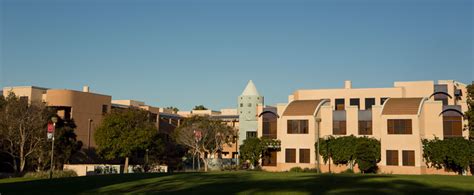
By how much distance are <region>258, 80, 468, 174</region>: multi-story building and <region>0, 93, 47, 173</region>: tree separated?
26.4 metres

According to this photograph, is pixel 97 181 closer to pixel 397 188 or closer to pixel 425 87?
pixel 397 188

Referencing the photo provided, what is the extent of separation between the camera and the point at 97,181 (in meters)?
33.6

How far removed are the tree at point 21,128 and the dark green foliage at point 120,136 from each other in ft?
28.6

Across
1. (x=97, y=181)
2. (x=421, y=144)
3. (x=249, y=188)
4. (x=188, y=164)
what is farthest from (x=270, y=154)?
(x=249, y=188)

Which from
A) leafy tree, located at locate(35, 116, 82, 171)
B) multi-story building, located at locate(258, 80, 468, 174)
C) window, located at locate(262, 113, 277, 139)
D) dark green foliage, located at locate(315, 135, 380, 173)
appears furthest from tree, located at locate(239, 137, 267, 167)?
leafy tree, located at locate(35, 116, 82, 171)

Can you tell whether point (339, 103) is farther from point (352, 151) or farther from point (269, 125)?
point (352, 151)

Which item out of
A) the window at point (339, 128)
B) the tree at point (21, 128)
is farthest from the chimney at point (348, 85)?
the tree at point (21, 128)

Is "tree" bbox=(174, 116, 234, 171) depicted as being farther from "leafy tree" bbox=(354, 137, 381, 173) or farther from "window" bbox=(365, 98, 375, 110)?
"leafy tree" bbox=(354, 137, 381, 173)

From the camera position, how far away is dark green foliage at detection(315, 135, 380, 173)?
185 ft

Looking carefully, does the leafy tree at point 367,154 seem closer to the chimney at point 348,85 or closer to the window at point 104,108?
the chimney at point 348,85

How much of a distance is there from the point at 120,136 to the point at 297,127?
22075 mm

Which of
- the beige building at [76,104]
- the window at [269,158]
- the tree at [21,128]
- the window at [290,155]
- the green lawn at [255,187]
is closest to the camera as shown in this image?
the green lawn at [255,187]

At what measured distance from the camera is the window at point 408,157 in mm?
55156

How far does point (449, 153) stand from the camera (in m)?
52.8
